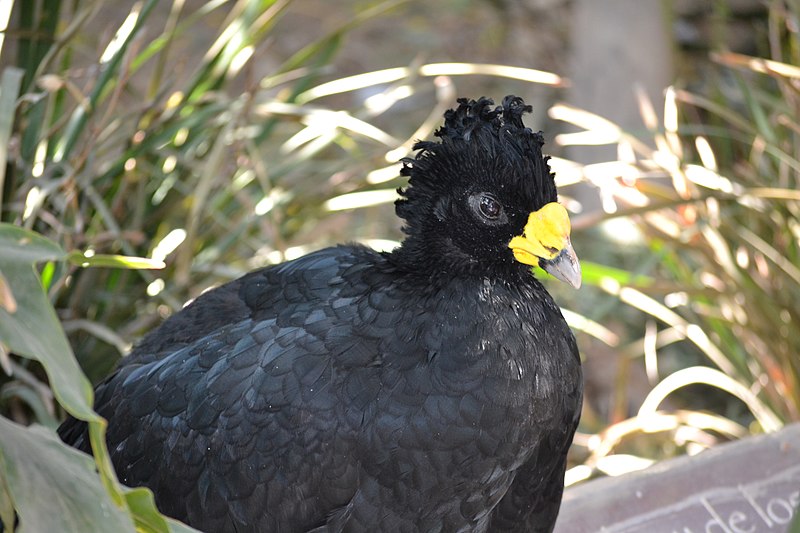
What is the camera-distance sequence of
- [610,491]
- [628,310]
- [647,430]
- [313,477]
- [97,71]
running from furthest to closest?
[628,310], [647,430], [97,71], [610,491], [313,477]

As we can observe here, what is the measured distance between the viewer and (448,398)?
5.62 ft

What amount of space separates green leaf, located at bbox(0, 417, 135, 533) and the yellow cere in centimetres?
80

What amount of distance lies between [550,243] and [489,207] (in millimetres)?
115

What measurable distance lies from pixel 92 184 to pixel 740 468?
1.54 m

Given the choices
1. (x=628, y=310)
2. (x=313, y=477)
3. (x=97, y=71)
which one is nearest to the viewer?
(x=313, y=477)

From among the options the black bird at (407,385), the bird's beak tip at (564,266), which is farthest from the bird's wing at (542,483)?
the bird's beak tip at (564,266)

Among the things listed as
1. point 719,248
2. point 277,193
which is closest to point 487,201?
point 277,193

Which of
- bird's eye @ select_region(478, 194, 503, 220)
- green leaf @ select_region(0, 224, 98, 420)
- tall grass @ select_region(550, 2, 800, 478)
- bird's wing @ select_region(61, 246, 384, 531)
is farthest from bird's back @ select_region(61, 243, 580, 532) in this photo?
tall grass @ select_region(550, 2, 800, 478)

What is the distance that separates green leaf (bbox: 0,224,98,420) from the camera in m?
1.14

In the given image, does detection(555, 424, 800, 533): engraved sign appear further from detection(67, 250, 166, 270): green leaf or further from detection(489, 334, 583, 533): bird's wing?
detection(67, 250, 166, 270): green leaf

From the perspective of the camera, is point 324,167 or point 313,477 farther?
point 324,167

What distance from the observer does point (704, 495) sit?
2.25 m

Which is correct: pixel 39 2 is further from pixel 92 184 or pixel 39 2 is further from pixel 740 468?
pixel 740 468

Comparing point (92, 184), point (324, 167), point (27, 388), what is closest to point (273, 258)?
point (324, 167)
